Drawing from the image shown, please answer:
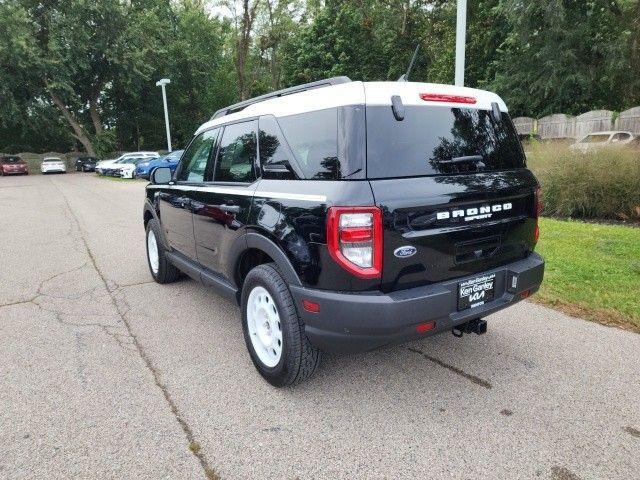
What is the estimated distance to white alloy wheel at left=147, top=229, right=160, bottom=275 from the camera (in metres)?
5.39

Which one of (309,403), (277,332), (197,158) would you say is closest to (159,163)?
(197,158)

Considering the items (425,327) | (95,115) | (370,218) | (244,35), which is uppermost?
(244,35)

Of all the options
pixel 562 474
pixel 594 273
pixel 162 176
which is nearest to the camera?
pixel 562 474

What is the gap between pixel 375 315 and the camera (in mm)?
2479

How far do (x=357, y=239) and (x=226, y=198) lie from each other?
1384mm

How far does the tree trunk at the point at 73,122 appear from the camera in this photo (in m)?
37.1

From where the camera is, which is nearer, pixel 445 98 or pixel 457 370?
pixel 445 98

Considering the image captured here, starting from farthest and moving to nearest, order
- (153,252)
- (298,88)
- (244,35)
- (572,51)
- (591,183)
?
(244,35) → (572,51) → (591,183) → (153,252) → (298,88)

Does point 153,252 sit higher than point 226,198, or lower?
lower

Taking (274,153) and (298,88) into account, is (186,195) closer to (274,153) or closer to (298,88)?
(274,153)

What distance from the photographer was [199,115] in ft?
150

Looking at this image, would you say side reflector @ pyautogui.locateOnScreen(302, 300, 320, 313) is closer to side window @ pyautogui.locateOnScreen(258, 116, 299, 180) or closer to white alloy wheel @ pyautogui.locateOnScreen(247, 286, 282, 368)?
white alloy wheel @ pyautogui.locateOnScreen(247, 286, 282, 368)

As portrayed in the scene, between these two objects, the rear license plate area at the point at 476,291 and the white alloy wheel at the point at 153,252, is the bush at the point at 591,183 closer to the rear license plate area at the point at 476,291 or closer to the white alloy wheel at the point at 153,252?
the rear license plate area at the point at 476,291

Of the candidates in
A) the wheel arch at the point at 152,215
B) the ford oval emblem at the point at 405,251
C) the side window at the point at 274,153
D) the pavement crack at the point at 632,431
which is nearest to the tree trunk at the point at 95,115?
the wheel arch at the point at 152,215
